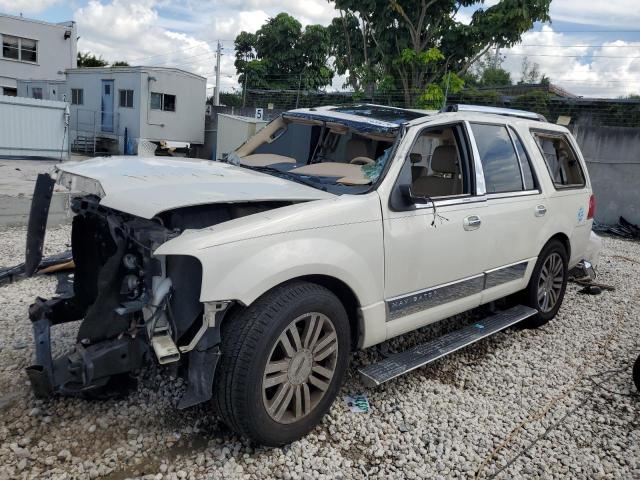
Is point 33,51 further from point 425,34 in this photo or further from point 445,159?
point 445,159

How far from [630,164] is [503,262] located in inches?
347

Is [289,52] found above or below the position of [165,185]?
above

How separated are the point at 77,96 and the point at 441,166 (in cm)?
2405

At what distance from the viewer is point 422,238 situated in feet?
11.0

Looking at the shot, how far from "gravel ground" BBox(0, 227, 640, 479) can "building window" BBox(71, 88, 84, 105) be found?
22.2 meters

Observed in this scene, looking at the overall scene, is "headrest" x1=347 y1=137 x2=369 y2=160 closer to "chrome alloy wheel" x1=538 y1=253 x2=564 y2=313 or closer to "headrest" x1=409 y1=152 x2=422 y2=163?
"headrest" x1=409 y1=152 x2=422 y2=163

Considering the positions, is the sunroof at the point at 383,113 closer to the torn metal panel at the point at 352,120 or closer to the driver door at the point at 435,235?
the torn metal panel at the point at 352,120

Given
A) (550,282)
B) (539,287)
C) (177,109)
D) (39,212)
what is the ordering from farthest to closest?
1. (177,109)
2. (550,282)
3. (539,287)
4. (39,212)

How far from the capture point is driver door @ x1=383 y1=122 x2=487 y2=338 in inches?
126

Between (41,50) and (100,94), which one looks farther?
(41,50)

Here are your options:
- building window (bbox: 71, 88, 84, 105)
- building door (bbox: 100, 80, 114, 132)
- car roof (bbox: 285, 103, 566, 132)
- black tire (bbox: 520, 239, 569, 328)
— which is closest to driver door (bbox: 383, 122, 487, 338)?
car roof (bbox: 285, 103, 566, 132)

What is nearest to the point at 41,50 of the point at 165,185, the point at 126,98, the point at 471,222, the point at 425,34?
the point at 126,98

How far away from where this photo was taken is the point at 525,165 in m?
4.47

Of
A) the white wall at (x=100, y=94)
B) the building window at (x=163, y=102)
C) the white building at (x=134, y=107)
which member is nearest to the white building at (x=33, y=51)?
the white wall at (x=100, y=94)
